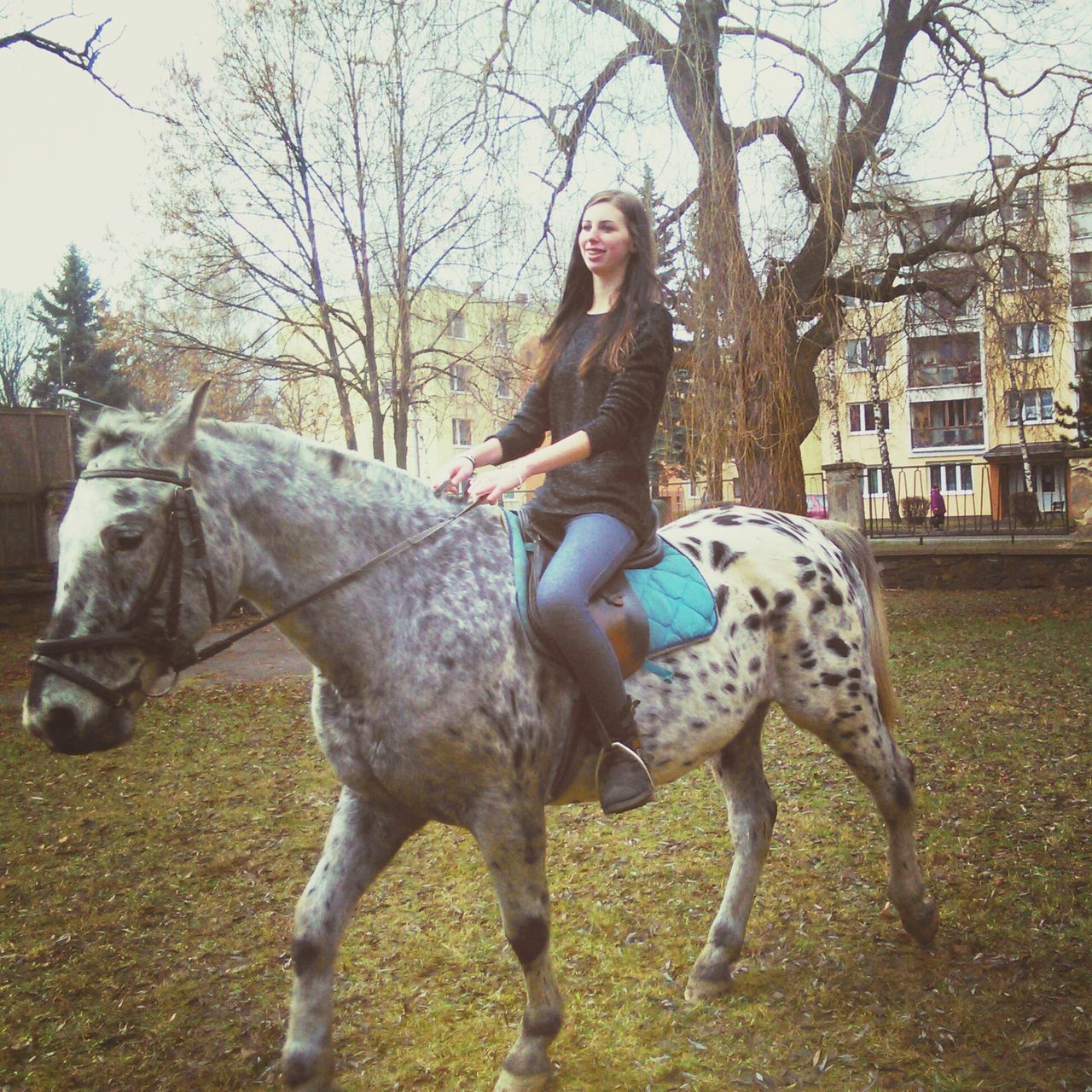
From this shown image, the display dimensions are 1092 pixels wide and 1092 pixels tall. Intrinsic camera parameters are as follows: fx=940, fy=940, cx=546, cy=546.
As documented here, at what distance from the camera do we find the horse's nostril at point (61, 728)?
7.01ft

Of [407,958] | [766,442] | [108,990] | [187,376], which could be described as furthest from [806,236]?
[187,376]

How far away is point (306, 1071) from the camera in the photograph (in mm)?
2561

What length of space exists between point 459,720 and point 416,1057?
4.28 feet

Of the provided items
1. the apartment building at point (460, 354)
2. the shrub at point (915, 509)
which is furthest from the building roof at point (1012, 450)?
the apartment building at point (460, 354)

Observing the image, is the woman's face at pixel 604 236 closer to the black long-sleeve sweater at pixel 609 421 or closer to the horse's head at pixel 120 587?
the black long-sleeve sweater at pixel 609 421

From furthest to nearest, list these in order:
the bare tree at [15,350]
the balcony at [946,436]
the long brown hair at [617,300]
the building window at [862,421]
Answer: the building window at [862,421] → the balcony at [946,436] → the bare tree at [15,350] → the long brown hair at [617,300]

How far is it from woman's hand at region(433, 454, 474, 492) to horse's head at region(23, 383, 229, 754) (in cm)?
74

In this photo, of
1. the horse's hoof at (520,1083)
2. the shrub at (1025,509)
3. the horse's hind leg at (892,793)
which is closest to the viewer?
the horse's hoof at (520,1083)

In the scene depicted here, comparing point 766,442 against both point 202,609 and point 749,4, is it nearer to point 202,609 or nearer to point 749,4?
point 749,4

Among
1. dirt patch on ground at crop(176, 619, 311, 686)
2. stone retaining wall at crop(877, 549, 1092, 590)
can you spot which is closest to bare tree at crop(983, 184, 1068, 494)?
stone retaining wall at crop(877, 549, 1092, 590)

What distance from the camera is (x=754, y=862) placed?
11.9 feet

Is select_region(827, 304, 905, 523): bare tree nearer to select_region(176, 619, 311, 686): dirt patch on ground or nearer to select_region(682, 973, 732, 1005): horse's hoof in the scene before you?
select_region(176, 619, 311, 686): dirt patch on ground

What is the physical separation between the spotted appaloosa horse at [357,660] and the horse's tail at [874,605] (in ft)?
3.61

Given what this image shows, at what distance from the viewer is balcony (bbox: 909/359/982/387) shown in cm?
1784
